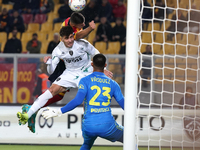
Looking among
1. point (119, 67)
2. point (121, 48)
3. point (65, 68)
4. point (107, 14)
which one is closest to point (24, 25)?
point (107, 14)

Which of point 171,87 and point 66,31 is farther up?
point 66,31

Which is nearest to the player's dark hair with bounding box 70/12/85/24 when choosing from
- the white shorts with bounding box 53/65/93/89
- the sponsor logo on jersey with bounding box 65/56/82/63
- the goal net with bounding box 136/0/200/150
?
the sponsor logo on jersey with bounding box 65/56/82/63

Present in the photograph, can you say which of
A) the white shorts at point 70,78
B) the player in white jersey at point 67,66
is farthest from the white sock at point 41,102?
the white shorts at point 70,78

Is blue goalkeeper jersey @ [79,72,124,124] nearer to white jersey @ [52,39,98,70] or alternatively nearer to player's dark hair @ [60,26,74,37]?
player's dark hair @ [60,26,74,37]

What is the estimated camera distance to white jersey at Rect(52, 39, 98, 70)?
17.0 ft

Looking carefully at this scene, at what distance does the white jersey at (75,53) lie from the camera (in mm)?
5186

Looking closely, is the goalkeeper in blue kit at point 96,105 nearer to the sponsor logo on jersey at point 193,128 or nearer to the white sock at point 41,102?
the sponsor logo on jersey at point 193,128

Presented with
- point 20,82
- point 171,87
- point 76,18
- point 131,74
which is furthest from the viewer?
point 20,82

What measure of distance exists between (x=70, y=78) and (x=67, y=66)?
22 centimetres

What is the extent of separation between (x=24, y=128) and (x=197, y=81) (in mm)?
3776

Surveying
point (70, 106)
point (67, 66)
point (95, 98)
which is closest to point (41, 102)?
point (67, 66)

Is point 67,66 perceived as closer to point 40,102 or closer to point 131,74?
point 40,102

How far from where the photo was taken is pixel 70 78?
17.3 ft

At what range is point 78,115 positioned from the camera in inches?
271
